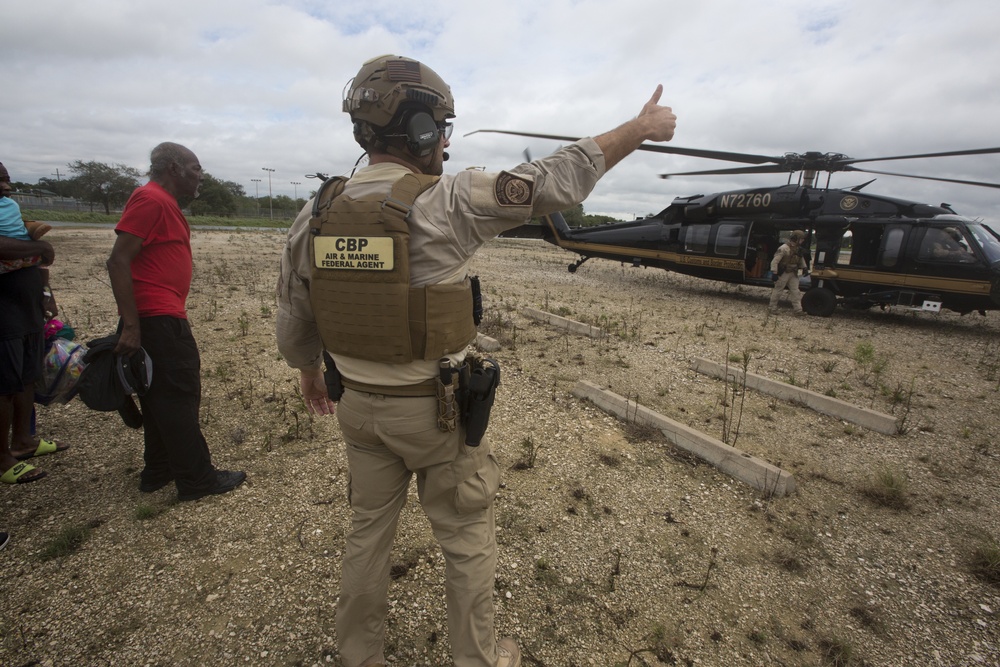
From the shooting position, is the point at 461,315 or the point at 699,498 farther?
the point at 699,498

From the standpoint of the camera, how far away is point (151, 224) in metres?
2.56

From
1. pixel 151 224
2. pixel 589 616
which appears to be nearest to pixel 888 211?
pixel 589 616

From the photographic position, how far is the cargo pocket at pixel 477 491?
1.73m

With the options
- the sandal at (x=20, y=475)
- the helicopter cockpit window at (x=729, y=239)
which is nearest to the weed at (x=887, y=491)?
the sandal at (x=20, y=475)

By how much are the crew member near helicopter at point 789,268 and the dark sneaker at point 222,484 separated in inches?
408

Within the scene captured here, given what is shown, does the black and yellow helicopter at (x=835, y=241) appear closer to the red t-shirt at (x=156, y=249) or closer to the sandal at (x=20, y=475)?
the red t-shirt at (x=156, y=249)

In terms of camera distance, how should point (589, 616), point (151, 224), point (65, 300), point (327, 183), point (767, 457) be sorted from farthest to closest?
point (65, 300) < point (767, 457) < point (151, 224) < point (589, 616) < point (327, 183)

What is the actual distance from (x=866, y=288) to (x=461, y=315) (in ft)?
35.4

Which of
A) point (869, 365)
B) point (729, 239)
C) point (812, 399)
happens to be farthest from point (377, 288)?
point (729, 239)

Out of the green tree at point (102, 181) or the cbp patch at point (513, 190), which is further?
the green tree at point (102, 181)

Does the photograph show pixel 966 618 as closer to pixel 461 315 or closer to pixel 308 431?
pixel 461 315

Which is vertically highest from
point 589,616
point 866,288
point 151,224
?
point 151,224

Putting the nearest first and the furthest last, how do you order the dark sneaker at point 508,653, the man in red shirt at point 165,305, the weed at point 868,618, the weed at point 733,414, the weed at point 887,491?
the dark sneaker at point 508,653, the weed at point 868,618, the man in red shirt at point 165,305, the weed at point 887,491, the weed at point 733,414

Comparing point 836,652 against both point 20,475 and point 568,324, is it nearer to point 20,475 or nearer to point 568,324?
point 20,475
